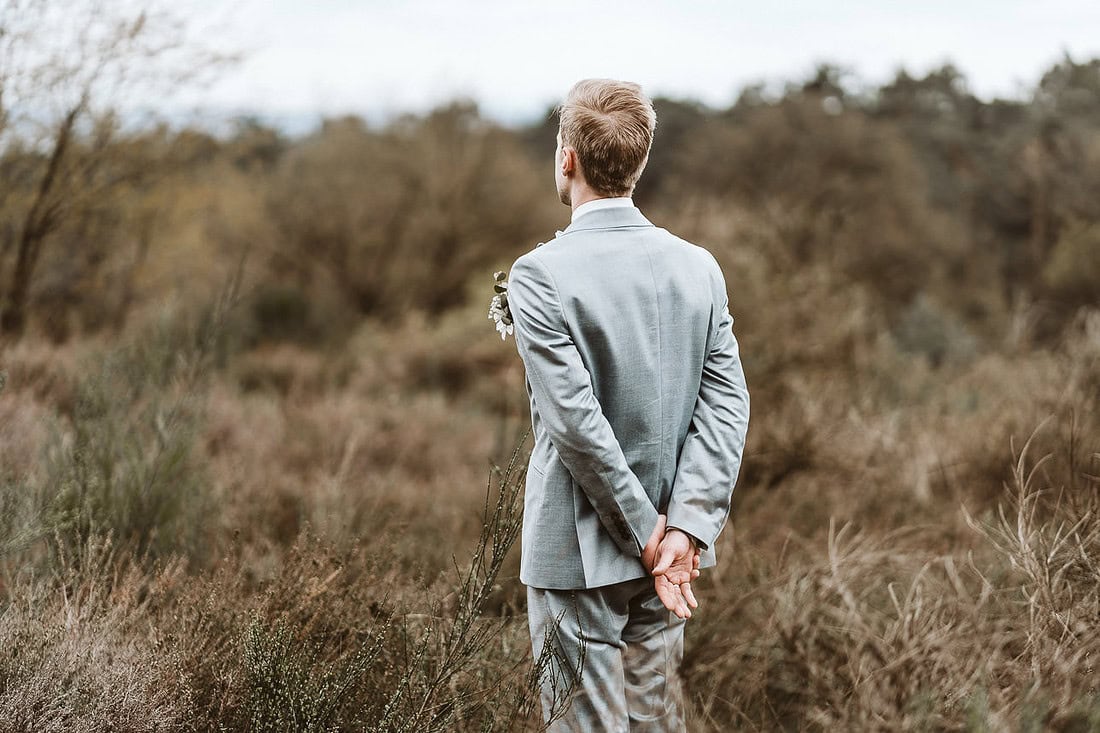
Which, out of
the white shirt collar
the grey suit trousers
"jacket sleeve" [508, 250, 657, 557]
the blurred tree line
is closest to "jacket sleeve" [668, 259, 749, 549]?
"jacket sleeve" [508, 250, 657, 557]

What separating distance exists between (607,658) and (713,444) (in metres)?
0.62

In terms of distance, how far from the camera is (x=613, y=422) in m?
2.19

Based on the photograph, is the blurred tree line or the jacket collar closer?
the jacket collar

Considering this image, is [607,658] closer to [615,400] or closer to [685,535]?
[685,535]

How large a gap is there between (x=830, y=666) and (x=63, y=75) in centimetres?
528

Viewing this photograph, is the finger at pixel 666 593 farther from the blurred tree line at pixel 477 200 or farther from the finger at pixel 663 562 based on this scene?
the blurred tree line at pixel 477 200

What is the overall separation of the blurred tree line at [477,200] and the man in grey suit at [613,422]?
4066mm

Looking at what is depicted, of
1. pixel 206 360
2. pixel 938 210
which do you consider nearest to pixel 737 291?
pixel 206 360

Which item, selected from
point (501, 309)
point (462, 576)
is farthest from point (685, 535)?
point (462, 576)

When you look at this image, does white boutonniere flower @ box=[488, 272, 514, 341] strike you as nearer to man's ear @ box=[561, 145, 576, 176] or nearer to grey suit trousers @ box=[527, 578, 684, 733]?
man's ear @ box=[561, 145, 576, 176]

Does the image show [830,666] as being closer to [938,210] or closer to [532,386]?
[532,386]

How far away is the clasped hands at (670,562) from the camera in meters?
2.11

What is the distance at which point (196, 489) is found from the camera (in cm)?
404

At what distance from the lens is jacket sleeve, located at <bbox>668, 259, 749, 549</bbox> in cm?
215
